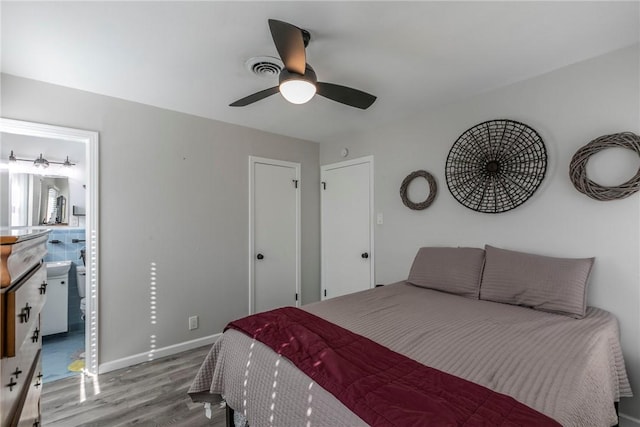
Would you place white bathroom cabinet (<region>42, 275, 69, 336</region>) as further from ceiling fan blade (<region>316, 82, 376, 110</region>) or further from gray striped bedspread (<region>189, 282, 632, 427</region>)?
ceiling fan blade (<region>316, 82, 376, 110</region>)

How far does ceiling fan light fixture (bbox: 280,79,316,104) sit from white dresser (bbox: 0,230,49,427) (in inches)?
51.3

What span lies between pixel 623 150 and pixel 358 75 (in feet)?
5.96

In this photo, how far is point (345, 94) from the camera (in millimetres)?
1887

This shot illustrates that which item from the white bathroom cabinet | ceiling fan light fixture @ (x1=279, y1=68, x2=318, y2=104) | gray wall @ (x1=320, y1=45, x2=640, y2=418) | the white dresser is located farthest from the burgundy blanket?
the white bathroom cabinet

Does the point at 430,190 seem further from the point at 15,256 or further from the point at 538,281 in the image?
the point at 15,256

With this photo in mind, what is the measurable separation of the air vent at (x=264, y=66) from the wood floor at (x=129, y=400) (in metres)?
2.42

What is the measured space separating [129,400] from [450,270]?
267 cm

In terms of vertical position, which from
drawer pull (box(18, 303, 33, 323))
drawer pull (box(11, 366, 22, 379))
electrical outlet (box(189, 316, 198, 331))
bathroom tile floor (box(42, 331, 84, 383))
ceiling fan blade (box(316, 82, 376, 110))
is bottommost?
bathroom tile floor (box(42, 331, 84, 383))

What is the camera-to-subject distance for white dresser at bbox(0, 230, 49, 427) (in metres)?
0.73

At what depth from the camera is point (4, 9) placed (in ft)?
4.86

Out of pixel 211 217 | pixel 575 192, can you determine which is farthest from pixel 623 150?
pixel 211 217

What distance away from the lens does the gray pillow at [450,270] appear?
2256 mm

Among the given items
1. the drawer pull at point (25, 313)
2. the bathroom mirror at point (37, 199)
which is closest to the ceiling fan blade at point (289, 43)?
the drawer pull at point (25, 313)

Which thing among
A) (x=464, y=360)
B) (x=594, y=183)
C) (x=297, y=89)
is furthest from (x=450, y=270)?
(x=297, y=89)
